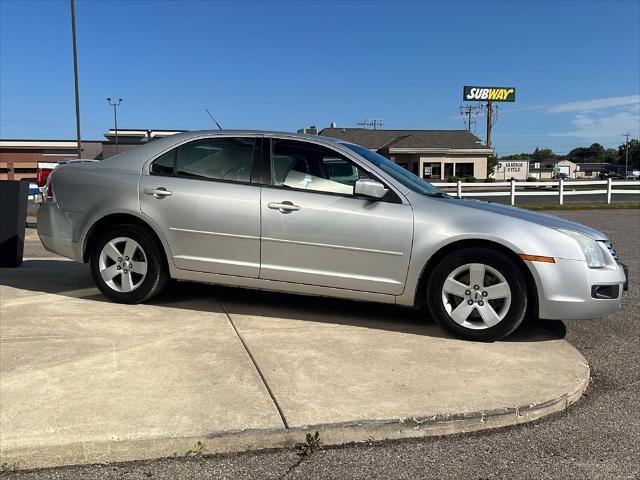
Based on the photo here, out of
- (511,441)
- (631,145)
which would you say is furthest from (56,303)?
(631,145)

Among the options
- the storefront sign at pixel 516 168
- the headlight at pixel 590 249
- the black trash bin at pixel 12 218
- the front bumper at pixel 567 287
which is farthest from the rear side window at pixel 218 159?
the storefront sign at pixel 516 168

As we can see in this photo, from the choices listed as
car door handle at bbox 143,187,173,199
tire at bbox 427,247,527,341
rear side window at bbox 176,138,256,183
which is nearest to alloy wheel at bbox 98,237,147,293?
car door handle at bbox 143,187,173,199

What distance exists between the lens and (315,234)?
15.2 feet

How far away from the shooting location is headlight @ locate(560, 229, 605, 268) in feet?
14.1

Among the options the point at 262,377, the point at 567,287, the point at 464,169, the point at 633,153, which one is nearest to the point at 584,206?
the point at 567,287

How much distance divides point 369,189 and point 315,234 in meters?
0.57

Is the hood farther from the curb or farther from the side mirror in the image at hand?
the curb

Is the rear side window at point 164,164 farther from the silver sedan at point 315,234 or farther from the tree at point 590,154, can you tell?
the tree at point 590,154

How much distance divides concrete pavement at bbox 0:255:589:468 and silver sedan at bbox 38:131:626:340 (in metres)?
0.34

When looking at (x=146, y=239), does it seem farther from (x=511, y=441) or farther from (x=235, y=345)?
(x=511, y=441)

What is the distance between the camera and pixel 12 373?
3568 mm

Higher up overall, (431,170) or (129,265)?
(431,170)

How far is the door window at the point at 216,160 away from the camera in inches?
196

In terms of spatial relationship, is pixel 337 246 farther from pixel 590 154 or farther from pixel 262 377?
pixel 590 154
